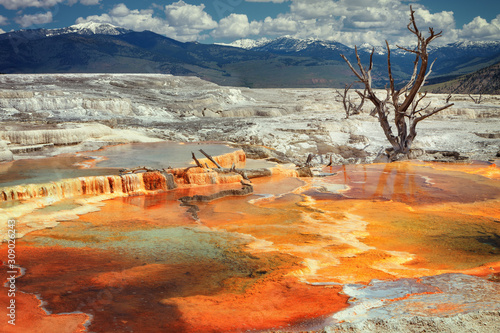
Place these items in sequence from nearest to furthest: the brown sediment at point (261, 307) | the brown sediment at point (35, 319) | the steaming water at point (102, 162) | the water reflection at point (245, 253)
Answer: the brown sediment at point (35, 319)
the brown sediment at point (261, 307)
the water reflection at point (245, 253)
the steaming water at point (102, 162)

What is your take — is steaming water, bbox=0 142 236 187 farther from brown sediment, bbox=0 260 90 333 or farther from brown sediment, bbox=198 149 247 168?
brown sediment, bbox=0 260 90 333

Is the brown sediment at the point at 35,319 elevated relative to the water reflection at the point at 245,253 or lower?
elevated

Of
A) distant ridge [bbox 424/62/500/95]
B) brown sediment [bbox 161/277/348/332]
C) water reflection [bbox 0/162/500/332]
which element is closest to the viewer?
brown sediment [bbox 161/277/348/332]

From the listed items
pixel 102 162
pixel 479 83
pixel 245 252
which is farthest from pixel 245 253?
pixel 479 83

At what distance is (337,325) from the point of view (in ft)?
10.6

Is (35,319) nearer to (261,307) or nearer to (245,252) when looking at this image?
(261,307)

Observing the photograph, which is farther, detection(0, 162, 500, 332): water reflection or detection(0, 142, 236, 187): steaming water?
detection(0, 142, 236, 187): steaming water

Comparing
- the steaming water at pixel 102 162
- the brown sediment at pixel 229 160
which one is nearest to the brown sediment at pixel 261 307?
the steaming water at pixel 102 162

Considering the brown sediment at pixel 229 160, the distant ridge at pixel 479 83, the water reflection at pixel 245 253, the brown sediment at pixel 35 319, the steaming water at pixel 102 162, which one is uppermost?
the distant ridge at pixel 479 83

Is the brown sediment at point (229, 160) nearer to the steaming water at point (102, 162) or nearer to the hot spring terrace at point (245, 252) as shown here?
the steaming water at point (102, 162)

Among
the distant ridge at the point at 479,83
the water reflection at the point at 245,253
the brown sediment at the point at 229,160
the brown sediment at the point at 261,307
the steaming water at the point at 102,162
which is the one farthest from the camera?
the distant ridge at the point at 479,83

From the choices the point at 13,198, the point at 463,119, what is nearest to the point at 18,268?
the point at 13,198

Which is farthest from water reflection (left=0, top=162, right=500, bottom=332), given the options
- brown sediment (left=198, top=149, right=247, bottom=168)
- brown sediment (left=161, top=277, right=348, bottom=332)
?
brown sediment (left=198, top=149, right=247, bottom=168)

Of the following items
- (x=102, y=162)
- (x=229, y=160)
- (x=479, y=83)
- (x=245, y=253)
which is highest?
(x=479, y=83)
